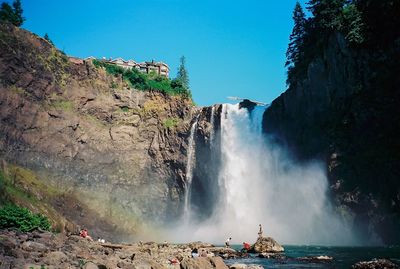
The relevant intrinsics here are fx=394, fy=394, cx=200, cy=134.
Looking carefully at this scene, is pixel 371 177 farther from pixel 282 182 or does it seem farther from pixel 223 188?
pixel 223 188

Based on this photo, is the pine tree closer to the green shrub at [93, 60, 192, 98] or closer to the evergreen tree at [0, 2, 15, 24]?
the evergreen tree at [0, 2, 15, 24]

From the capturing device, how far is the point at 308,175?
49.6 metres

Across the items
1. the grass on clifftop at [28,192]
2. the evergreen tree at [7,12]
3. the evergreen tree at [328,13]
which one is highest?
the evergreen tree at [7,12]

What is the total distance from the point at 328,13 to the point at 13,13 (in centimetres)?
4890

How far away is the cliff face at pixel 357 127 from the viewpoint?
38312 millimetres

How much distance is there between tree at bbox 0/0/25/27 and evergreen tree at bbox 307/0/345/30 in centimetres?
4569

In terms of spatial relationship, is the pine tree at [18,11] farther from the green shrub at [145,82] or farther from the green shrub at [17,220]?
the green shrub at [17,220]

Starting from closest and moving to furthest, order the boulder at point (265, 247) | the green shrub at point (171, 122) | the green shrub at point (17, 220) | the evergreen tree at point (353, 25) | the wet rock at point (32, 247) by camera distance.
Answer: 1. the wet rock at point (32, 247)
2. the green shrub at point (17, 220)
3. the boulder at point (265, 247)
4. the evergreen tree at point (353, 25)
5. the green shrub at point (171, 122)

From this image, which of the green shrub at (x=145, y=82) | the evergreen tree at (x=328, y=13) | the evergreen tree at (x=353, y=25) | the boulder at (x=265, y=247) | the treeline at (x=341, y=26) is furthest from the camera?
the green shrub at (x=145, y=82)

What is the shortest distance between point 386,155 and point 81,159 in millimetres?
36218

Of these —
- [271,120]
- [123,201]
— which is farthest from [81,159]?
[271,120]

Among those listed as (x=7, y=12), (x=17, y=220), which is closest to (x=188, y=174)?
(x=17, y=220)

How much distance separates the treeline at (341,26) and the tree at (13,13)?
43855 mm

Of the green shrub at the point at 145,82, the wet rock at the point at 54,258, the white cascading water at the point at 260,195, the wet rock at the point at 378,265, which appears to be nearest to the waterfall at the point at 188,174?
the white cascading water at the point at 260,195
